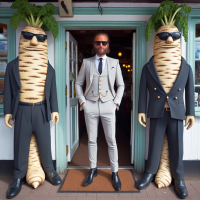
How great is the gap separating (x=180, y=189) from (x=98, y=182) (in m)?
1.16

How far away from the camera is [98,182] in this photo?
8.92 feet

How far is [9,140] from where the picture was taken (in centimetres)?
304

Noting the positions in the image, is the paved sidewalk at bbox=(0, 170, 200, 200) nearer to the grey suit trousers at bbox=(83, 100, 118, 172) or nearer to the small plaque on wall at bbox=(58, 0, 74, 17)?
A: the grey suit trousers at bbox=(83, 100, 118, 172)

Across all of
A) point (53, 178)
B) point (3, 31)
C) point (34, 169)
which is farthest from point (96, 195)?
point (3, 31)

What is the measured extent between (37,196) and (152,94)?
2141 mm

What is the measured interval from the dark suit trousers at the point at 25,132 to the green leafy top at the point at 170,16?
2.01 m

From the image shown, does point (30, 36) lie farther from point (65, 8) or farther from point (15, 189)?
point (15, 189)

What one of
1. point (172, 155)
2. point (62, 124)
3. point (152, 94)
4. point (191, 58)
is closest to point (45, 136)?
point (62, 124)

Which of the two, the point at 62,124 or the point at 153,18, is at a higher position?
the point at 153,18

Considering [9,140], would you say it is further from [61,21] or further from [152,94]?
[152,94]

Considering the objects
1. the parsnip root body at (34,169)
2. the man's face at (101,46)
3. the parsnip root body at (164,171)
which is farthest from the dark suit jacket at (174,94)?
the parsnip root body at (34,169)

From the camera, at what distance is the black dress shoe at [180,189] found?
239cm

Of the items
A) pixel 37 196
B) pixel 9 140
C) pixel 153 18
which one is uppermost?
pixel 153 18

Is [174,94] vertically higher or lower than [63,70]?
lower
